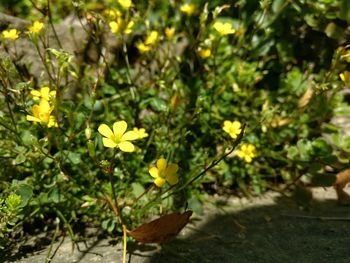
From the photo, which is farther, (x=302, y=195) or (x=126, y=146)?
(x=302, y=195)

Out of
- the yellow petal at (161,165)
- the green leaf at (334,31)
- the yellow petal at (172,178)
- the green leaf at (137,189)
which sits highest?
the green leaf at (334,31)

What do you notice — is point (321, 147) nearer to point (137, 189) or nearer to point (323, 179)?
point (323, 179)

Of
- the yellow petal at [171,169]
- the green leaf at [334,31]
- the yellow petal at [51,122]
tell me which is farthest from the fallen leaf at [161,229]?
the green leaf at [334,31]

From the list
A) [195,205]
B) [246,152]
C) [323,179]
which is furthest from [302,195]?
[195,205]

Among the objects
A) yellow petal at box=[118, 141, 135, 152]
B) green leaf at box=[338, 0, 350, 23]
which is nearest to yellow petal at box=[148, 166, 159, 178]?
yellow petal at box=[118, 141, 135, 152]

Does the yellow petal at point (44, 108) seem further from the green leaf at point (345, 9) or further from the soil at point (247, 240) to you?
the green leaf at point (345, 9)

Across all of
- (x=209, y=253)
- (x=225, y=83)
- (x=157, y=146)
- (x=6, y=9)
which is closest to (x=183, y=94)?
(x=225, y=83)
